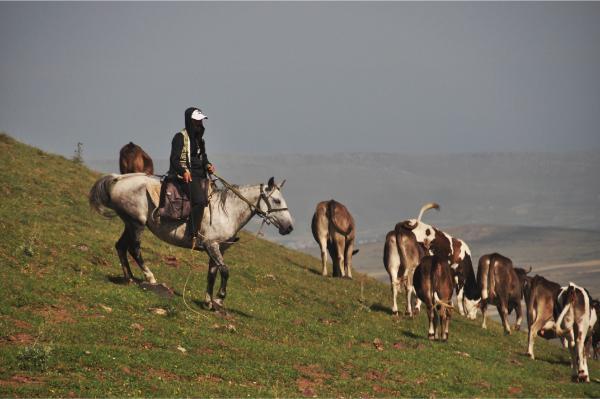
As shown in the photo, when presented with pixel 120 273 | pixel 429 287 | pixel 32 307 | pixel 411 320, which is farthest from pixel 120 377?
pixel 411 320

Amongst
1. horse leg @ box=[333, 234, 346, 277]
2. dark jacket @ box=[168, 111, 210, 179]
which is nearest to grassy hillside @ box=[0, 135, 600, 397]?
horse leg @ box=[333, 234, 346, 277]

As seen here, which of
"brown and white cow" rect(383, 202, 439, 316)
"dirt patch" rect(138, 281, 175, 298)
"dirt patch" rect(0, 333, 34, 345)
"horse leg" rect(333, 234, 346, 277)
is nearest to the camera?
"dirt patch" rect(0, 333, 34, 345)

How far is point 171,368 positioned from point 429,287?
11.8 m

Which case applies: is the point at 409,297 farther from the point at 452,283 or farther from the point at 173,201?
the point at 173,201

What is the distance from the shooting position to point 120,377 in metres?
18.0

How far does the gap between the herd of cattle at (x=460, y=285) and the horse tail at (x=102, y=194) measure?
10303 millimetres

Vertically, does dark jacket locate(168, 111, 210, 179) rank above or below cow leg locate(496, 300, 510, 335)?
above

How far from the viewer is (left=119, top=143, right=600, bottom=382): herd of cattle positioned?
94.9 ft

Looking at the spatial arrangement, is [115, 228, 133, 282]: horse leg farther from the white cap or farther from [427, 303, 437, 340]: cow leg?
[427, 303, 437, 340]: cow leg

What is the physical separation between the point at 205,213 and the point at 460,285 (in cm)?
1501

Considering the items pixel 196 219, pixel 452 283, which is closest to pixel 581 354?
pixel 452 283

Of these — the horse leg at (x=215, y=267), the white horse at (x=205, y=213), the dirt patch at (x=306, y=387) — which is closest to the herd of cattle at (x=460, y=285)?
the white horse at (x=205, y=213)

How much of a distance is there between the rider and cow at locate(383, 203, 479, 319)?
964cm

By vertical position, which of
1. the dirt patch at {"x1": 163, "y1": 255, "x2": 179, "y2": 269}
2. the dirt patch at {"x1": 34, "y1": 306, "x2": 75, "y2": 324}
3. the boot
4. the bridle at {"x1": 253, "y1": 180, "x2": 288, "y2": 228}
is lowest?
the dirt patch at {"x1": 34, "y1": 306, "x2": 75, "y2": 324}
